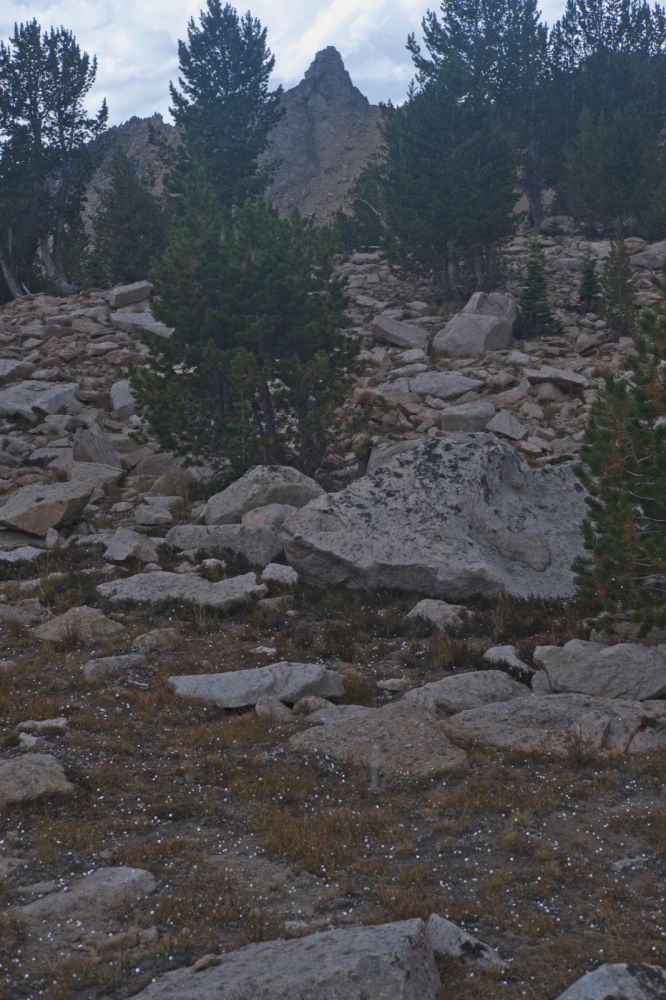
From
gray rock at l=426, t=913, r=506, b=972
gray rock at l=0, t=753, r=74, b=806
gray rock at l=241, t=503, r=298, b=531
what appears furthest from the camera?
gray rock at l=241, t=503, r=298, b=531

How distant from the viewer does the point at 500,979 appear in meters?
4.57

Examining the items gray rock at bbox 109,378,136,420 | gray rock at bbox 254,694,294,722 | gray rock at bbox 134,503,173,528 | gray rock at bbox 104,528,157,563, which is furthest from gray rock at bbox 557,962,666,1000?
gray rock at bbox 109,378,136,420

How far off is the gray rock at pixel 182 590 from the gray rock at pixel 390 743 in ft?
13.1

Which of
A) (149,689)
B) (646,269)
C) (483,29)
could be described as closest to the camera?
(149,689)

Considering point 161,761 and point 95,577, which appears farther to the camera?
point 95,577

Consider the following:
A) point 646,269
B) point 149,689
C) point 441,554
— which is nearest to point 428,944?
point 149,689

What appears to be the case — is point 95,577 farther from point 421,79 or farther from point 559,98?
point 559,98

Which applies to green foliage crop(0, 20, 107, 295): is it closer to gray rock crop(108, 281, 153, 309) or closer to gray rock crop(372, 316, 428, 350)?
gray rock crop(108, 281, 153, 309)

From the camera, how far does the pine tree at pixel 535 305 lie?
2661cm

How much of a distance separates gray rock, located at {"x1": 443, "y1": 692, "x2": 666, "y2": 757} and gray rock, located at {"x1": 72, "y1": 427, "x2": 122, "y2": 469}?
12917mm

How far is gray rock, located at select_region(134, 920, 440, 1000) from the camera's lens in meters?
4.15

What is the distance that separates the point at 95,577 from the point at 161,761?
5.91 meters

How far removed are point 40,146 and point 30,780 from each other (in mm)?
35633

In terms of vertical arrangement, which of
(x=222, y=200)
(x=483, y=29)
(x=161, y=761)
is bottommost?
(x=161, y=761)
